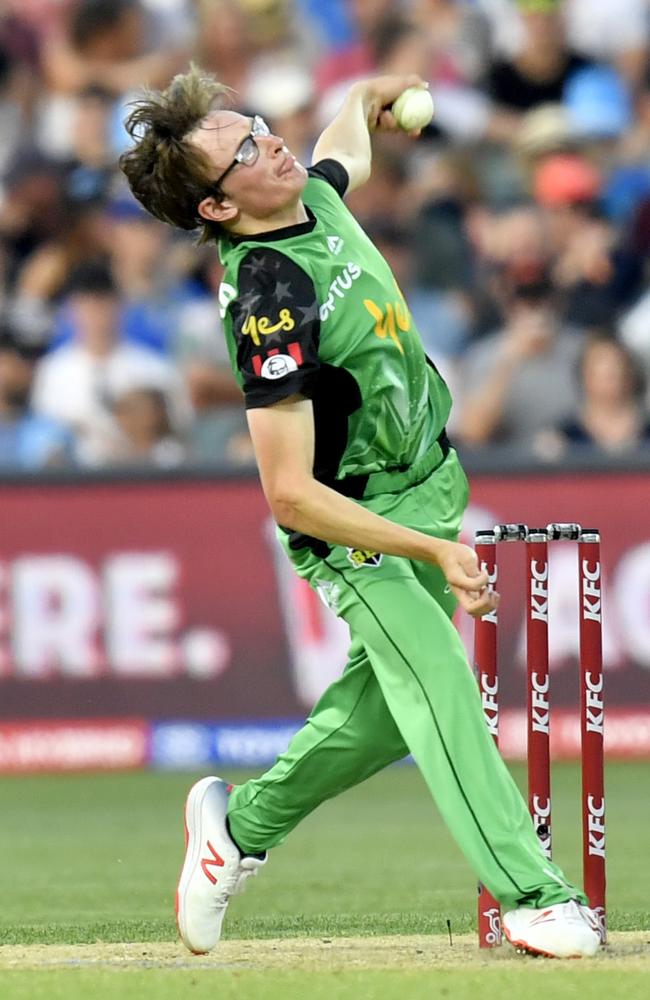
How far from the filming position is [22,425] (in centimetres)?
1130

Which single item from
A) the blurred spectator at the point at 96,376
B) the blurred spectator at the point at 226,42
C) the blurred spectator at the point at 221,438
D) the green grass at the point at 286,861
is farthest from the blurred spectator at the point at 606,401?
the blurred spectator at the point at 226,42

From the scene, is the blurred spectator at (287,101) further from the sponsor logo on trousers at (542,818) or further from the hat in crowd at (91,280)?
the sponsor logo on trousers at (542,818)

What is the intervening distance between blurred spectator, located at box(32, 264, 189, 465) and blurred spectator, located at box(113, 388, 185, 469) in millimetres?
43

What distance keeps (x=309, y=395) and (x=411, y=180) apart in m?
8.10

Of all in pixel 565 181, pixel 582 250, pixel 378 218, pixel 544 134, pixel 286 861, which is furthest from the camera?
pixel 544 134

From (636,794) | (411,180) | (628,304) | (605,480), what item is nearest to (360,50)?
(411,180)

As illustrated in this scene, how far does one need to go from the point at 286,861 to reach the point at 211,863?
2.58 m

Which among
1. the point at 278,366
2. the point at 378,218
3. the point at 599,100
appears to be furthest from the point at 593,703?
the point at 599,100

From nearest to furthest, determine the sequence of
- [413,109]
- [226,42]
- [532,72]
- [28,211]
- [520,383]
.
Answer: [413,109]
[520,383]
[28,211]
[532,72]
[226,42]

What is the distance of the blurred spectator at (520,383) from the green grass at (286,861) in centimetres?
203

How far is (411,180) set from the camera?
12414 millimetres

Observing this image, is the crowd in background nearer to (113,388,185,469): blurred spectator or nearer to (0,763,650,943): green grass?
(113,388,185,469): blurred spectator

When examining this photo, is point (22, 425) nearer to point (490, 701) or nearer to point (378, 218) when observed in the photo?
point (378, 218)

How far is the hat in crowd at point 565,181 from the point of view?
11.9m
